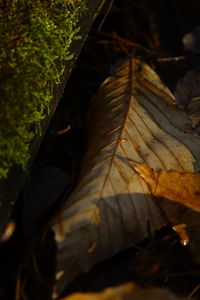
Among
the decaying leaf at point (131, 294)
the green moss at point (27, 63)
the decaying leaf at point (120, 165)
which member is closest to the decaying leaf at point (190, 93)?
the decaying leaf at point (120, 165)

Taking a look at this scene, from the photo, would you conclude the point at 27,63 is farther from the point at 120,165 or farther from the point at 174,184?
the point at 174,184

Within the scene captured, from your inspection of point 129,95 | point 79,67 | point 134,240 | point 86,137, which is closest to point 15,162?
point 134,240

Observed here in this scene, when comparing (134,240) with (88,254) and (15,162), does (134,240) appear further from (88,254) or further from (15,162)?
(15,162)

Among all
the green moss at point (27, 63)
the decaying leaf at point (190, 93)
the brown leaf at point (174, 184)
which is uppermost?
the green moss at point (27, 63)

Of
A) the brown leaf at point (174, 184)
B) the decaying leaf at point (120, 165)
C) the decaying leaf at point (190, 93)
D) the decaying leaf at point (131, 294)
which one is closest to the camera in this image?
the decaying leaf at point (131, 294)

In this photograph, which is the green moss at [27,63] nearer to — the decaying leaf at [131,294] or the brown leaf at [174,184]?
the brown leaf at [174,184]

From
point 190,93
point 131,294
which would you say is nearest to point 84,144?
point 190,93
